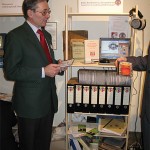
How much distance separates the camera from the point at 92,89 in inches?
80.3

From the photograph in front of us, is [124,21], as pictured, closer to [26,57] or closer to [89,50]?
[89,50]

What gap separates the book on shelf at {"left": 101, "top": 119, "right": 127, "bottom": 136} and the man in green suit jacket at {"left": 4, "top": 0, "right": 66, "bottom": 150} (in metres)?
0.76

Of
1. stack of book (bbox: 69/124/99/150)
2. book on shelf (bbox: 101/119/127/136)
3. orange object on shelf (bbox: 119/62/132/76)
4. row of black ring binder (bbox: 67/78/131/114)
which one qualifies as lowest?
stack of book (bbox: 69/124/99/150)

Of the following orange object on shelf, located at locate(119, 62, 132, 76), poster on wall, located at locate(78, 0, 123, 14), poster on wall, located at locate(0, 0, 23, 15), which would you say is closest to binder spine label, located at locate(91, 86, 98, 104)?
orange object on shelf, located at locate(119, 62, 132, 76)

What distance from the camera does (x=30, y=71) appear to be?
1.61 m

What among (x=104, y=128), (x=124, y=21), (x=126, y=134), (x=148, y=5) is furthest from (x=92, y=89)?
(x=148, y=5)

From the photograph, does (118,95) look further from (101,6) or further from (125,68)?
(101,6)

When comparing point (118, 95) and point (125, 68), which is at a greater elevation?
point (125, 68)

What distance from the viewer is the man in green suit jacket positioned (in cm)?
159

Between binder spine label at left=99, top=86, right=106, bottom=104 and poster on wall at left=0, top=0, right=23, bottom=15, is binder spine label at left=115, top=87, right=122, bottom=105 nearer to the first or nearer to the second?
binder spine label at left=99, top=86, right=106, bottom=104

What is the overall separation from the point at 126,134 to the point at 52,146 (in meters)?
0.86

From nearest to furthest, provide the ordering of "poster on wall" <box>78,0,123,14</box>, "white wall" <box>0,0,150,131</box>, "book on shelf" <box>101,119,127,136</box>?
"poster on wall" <box>78,0,123,14</box>
"book on shelf" <box>101,119,127,136</box>
"white wall" <box>0,0,150,131</box>

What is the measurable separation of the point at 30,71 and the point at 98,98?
32.0 inches

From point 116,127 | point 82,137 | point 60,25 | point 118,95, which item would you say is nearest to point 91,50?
point 118,95
